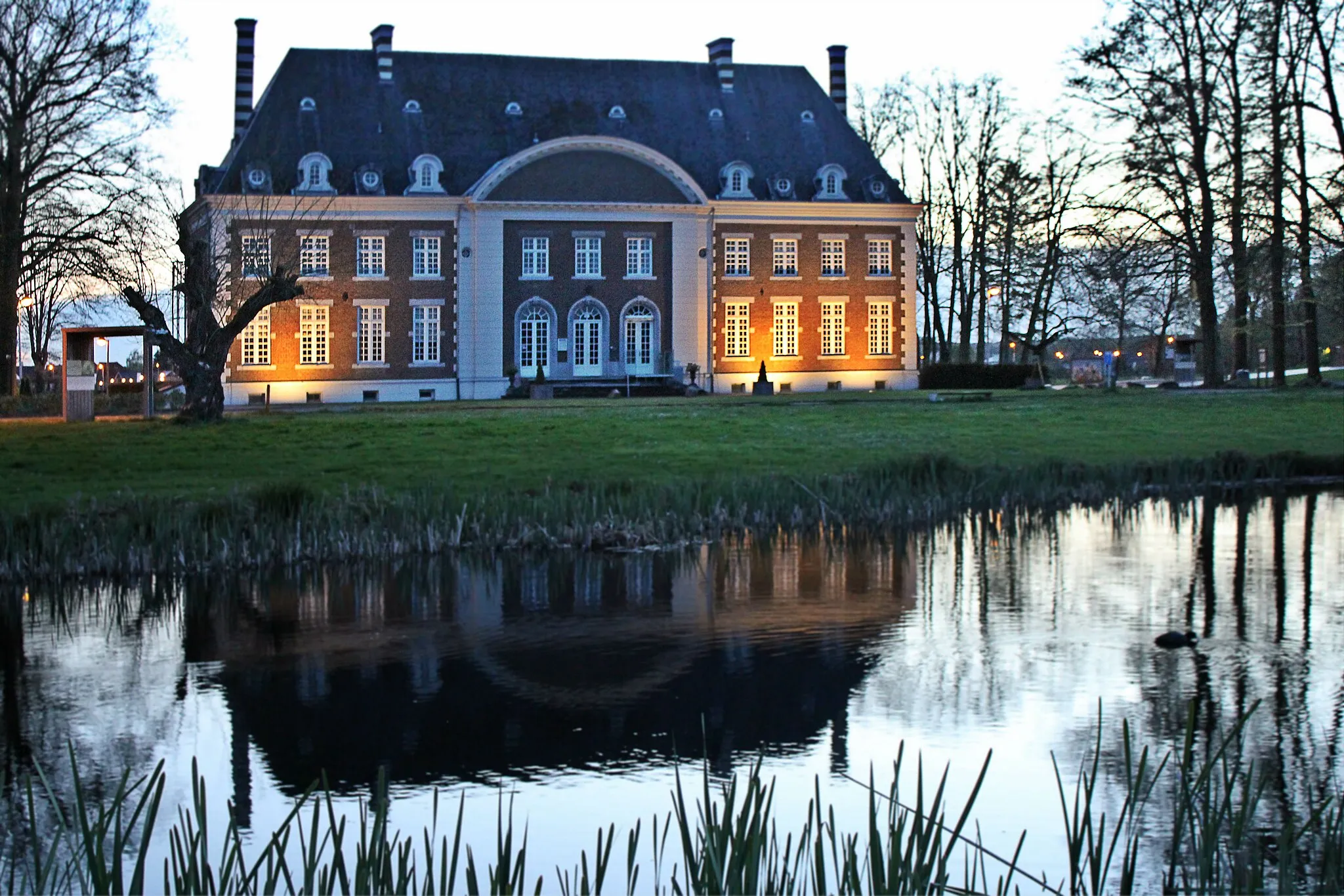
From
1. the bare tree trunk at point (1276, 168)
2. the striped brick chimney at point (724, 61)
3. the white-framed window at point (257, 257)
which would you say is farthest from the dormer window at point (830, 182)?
the white-framed window at point (257, 257)

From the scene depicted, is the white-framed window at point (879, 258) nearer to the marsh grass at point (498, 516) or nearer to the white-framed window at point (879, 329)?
the white-framed window at point (879, 329)

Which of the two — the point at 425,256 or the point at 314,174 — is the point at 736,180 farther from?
the point at 314,174

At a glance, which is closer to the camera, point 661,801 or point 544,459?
point 661,801

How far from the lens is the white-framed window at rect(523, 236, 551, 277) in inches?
2199

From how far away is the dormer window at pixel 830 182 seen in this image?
58.8 meters

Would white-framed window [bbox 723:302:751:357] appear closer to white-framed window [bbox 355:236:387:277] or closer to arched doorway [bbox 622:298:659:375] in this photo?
arched doorway [bbox 622:298:659:375]

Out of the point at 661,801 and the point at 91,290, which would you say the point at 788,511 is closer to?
the point at 661,801

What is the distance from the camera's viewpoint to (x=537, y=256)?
55938mm

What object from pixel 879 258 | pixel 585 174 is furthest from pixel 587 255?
pixel 879 258

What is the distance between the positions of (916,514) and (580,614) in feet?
19.5

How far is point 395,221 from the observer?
180 ft

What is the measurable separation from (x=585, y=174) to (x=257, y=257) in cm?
1984

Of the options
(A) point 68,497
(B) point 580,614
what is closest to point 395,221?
(A) point 68,497

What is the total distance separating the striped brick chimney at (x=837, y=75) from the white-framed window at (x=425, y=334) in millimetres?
18643
